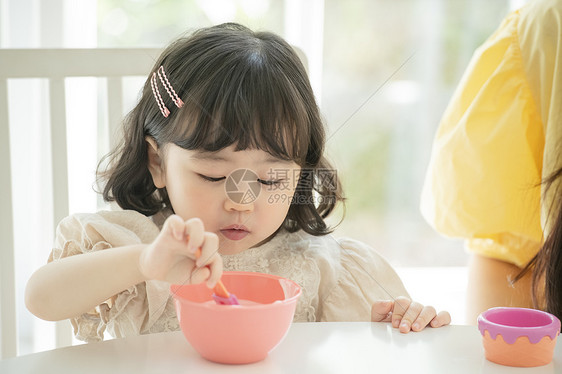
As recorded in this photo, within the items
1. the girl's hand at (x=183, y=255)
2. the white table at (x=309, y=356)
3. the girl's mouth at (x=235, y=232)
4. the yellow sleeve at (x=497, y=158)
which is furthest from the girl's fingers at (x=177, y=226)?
the yellow sleeve at (x=497, y=158)

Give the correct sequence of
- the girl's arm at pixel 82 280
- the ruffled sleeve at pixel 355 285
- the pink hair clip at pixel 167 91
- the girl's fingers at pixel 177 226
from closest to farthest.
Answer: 1. the girl's fingers at pixel 177 226
2. the girl's arm at pixel 82 280
3. the pink hair clip at pixel 167 91
4. the ruffled sleeve at pixel 355 285

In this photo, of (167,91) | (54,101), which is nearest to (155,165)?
(167,91)

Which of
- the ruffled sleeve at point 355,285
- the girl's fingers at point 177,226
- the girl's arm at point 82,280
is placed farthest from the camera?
the ruffled sleeve at point 355,285

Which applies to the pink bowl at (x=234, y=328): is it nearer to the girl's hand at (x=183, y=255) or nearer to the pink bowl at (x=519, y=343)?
the girl's hand at (x=183, y=255)

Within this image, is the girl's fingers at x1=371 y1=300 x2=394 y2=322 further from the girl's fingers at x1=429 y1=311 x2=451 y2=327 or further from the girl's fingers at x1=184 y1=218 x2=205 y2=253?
the girl's fingers at x1=184 y1=218 x2=205 y2=253

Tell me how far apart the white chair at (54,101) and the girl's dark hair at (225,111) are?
81mm

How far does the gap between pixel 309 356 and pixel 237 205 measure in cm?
18

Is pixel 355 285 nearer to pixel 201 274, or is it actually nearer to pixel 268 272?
pixel 268 272

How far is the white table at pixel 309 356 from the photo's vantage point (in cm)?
53

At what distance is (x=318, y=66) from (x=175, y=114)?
3.06 feet

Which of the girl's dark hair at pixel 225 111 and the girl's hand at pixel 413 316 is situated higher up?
the girl's dark hair at pixel 225 111

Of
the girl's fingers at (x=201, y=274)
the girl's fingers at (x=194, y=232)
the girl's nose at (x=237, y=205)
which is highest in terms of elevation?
the girl's fingers at (x=194, y=232)

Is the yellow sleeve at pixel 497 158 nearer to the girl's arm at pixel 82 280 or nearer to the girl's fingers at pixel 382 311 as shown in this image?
the girl's fingers at pixel 382 311

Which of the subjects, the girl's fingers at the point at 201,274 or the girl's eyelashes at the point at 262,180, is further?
the girl's eyelashes at the point at 262,180
